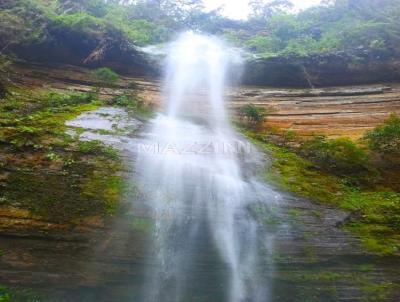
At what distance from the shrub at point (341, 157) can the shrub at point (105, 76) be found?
7.44m

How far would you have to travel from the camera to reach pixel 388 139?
1049 cm

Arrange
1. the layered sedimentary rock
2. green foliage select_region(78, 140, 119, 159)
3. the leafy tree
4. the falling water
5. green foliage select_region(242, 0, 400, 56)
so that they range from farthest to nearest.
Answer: the leafy tree
green foliage select_region(242, 0, 400, 56)
the layered sedimentary rock
green foliage select_region(78, 140, 119, 159)
the falling water

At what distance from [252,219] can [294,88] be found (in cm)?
900

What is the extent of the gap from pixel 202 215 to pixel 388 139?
587 cm

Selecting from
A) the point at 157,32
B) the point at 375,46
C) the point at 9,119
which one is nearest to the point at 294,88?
the point at 375,46

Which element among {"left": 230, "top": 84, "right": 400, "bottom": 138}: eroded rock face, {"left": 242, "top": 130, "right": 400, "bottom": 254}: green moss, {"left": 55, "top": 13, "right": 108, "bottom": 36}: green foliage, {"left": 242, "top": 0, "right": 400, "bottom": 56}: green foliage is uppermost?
{"left": 242, "top": 0, "right": 400, "bottom": 56}: green foliage

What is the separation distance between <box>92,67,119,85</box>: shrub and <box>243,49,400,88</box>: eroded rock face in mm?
5188

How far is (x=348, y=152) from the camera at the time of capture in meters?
10.1

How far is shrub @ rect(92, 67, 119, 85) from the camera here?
14.0 m

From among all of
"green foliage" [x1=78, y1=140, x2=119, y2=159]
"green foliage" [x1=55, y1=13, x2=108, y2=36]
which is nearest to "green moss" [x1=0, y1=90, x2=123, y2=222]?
"green foliage" [x1=78, y1=140, x2=119, y2=159]

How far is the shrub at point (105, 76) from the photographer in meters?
14.0

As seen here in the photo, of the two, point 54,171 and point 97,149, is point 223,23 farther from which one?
point 54,171

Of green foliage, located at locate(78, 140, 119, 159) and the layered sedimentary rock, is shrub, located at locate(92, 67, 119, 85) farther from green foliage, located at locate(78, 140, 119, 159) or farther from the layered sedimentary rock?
green foliage, located at locate(78, 140, 119, 159)

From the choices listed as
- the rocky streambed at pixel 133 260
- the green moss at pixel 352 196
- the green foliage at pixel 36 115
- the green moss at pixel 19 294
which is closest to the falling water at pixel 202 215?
the rocky streambed at pixel 133 260
